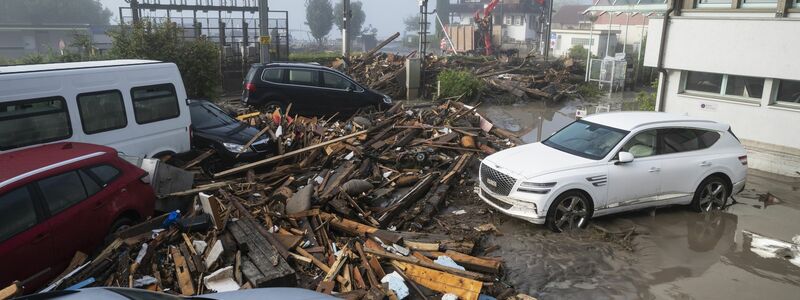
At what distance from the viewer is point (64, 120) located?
8156 mm

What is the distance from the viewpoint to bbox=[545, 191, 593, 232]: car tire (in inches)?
325

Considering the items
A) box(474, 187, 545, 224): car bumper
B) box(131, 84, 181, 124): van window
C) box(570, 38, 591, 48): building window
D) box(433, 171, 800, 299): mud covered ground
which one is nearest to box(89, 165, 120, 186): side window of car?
box(131, 84, 181, 124): van window

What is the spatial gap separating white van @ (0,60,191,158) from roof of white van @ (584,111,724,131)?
7.59 m

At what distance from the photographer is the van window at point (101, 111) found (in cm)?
839

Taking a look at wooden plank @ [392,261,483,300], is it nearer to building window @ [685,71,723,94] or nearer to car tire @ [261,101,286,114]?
car tire @ [261,101,286,114]

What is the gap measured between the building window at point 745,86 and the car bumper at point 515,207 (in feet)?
27.6

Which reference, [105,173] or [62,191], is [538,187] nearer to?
[105,173]

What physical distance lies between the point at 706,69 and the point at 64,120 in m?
14.0

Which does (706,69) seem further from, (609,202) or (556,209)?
(556,209)

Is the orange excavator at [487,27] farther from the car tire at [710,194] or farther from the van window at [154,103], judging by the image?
the van window at [154,103]

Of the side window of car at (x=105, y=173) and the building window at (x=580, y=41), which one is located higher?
the building window at (x=580, y=41)

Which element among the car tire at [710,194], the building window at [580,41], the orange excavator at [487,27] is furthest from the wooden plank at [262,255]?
the building window at [580,41]

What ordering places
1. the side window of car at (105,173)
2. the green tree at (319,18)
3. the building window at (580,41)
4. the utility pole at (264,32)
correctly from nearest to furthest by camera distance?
the side window of car at (105,173)
the utility pole at (264,32)
the building window at (580,41)
the green tree at (319,18)

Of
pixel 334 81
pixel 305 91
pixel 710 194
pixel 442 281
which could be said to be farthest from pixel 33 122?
pixel 710 194
